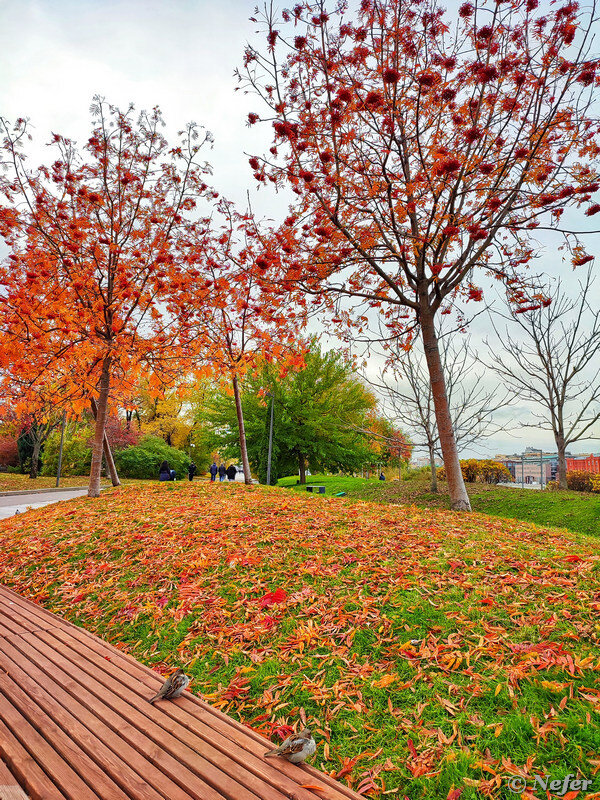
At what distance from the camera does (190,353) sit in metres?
9.94

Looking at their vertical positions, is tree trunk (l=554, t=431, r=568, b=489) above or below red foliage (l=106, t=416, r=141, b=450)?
below

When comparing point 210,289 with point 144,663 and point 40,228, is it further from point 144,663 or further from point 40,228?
point 144,663

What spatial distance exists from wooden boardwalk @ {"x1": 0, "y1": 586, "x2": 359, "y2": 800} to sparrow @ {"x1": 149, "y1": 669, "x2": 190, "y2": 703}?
0.14 ft

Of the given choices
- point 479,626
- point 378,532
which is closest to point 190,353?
point 378,532

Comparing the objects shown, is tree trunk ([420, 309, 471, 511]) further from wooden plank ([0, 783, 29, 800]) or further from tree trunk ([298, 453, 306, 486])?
tree trunk ([298, 453, 306, 486])

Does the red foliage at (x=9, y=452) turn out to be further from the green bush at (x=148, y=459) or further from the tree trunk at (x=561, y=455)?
the tree trunk at (x=561, y=455)

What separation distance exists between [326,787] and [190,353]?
8.81m

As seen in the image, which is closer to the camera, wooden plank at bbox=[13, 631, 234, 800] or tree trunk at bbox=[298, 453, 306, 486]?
wooden plank at bbox=[13, 631, 234, 800]

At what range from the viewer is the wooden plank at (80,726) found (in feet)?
6.31

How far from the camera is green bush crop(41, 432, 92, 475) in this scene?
2805 centimetres

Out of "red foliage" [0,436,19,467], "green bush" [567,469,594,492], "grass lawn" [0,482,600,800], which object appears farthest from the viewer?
"red foliage" [0,436,19,467]
